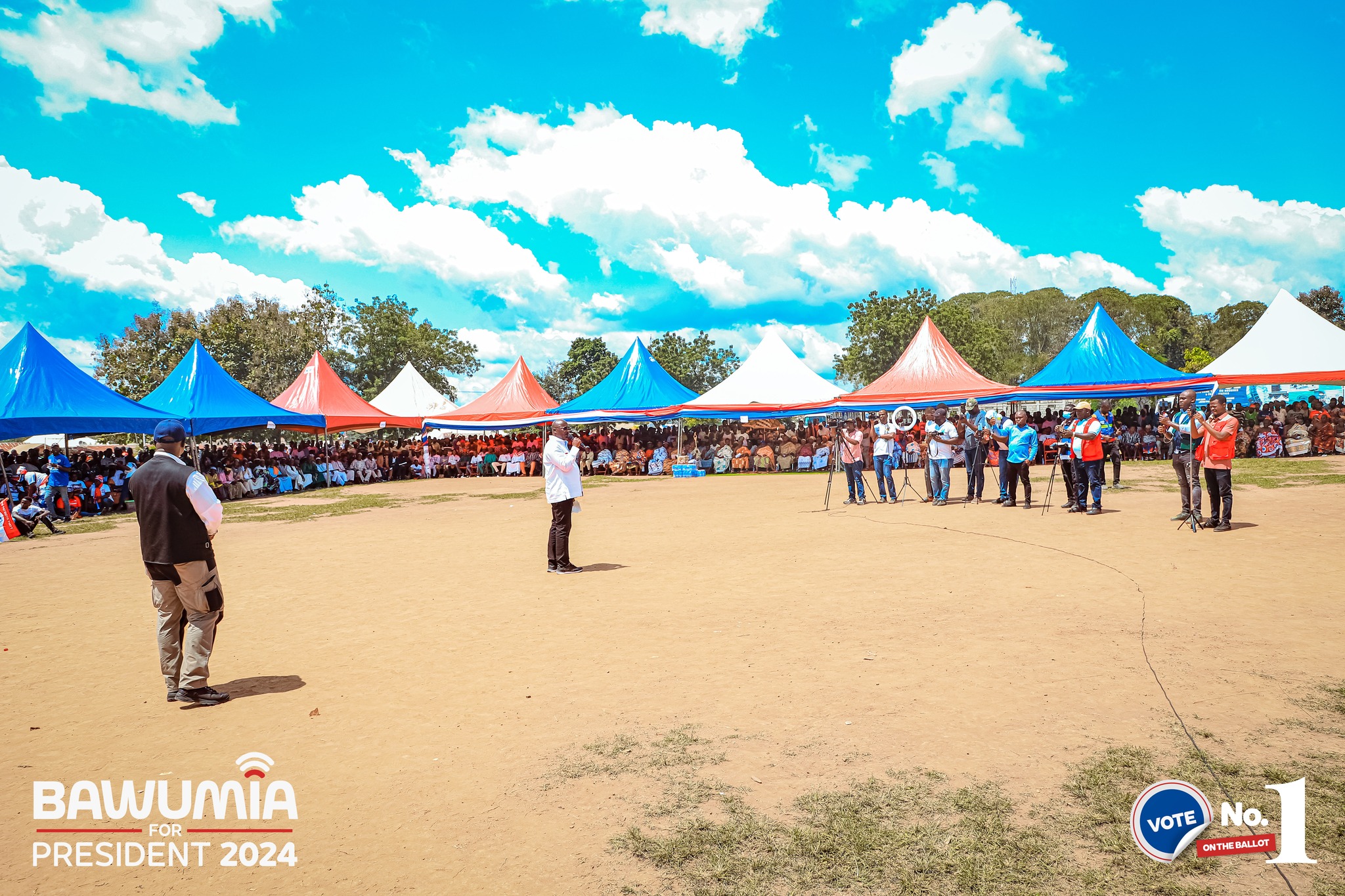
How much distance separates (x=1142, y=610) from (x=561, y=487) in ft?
20.1

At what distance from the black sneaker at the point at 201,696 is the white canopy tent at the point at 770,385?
71.6 ft

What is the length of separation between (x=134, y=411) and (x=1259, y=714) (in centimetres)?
2332

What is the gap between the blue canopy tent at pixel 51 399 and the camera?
61.7 ft

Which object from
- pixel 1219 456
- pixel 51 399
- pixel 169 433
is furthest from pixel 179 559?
pixel 51 399

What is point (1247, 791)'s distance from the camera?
145 inches

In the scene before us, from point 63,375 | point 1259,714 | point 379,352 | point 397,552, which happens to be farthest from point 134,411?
point 379,352

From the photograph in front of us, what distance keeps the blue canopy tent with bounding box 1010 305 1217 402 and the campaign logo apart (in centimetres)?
2308

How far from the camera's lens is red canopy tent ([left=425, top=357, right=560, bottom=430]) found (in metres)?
30.4

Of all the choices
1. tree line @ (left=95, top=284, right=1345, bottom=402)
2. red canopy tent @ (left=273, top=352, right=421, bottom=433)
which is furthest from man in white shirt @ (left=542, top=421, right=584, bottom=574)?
tree line @ (left=95, top=284, right=1345, bottom=402)

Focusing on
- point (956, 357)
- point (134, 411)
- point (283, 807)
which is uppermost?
point (956, 357)

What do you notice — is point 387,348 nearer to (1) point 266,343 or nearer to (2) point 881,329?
(1) point 266,343

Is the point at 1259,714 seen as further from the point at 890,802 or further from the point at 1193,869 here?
the point at 890,802

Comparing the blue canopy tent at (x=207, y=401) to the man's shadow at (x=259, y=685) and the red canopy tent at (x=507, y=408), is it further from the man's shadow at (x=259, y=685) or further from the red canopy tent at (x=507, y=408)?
the man's shadow at (x=259, y=685)

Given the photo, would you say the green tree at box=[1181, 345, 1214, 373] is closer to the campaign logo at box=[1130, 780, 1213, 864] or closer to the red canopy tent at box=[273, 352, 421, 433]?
the red canopy tent at box=[273, 352, 421, 433]
